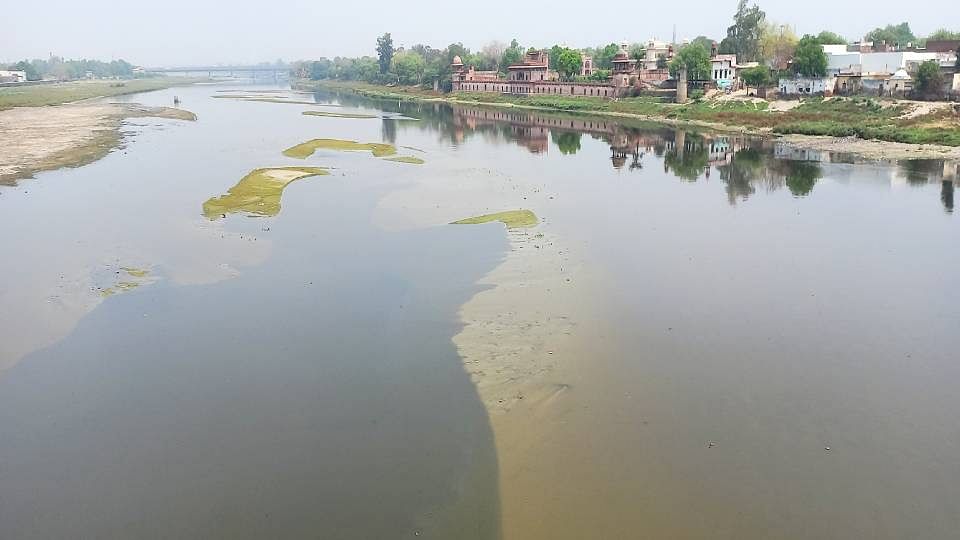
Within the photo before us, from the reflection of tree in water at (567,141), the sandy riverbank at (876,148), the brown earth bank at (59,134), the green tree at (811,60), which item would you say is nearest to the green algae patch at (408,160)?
the reflection of tree in water at (567,141)

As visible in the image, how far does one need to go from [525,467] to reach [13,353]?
1018 centimetres

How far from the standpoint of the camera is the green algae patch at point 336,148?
1481 inches

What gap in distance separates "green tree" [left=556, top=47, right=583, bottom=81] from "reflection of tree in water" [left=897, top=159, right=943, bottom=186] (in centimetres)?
4969

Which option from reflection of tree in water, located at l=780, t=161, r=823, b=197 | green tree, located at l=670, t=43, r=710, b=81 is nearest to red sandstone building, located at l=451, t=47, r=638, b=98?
green tree, located at l=670, t=43, r=710, b=81

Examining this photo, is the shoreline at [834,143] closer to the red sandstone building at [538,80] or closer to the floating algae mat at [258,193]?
the red sandstone building at [538,80]

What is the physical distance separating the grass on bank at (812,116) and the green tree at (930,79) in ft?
8.93

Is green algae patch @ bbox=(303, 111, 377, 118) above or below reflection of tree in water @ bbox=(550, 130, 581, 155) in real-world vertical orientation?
above

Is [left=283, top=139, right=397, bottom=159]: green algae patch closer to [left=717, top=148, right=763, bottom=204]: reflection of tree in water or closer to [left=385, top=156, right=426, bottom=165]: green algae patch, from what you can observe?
[left=385, top=156, right=426, bottom=165]: green algae patch

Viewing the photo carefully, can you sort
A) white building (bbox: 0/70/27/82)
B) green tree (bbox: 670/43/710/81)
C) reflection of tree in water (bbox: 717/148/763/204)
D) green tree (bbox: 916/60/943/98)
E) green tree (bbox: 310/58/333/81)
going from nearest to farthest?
reflection of tree in water (bbox: 717/148/763/204) < green tree (bbox: 916/60/943/98) < green tree (bbox: 670/43/710/81) < white building (bbox: 0/70/27/82) < green tree (bbox: 310/58/333/81)

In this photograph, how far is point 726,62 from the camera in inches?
2475

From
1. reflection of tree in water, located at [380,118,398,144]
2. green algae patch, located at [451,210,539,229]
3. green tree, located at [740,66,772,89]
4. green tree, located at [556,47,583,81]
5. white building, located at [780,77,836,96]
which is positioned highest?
green tree, located at [556,47,583,81]

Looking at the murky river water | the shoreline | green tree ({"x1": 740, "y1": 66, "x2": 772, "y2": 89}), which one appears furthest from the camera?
green tree ({"x1": 740, "y1": 66, "x2": 772, "y2": 89})

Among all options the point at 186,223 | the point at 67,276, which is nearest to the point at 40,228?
the point at 186,223

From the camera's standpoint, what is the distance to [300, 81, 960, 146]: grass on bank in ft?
129
